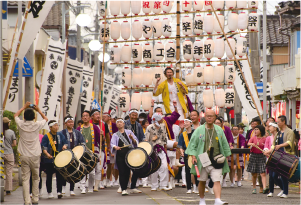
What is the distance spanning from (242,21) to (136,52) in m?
4.50

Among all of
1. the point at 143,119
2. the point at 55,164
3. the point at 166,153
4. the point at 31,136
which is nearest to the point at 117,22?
the point at 143,119

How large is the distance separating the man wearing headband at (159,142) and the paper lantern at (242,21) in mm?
8950

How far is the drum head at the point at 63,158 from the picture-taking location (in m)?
11.9

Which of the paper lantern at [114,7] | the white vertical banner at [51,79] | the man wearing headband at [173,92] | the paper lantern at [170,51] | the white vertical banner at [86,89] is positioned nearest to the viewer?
the man wearing headband at [173,92]

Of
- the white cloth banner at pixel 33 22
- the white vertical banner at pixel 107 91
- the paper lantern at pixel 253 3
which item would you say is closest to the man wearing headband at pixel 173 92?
the white cloth banner at pixel 33 22

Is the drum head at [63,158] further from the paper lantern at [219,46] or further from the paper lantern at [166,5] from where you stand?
the paper lantern at [219,46]

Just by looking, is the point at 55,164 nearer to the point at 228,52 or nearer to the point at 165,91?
the point at 165,91

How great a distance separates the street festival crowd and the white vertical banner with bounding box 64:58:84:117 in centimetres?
857

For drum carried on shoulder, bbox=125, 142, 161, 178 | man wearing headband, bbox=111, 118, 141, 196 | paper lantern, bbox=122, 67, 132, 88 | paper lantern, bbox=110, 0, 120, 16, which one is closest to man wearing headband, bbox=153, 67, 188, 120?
man wearing headband, bbox=111, 118, 141, 196

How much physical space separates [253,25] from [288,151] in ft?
31.3

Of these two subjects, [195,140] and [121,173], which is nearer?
[195,140]

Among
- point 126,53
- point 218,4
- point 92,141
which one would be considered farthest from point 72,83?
point 92,141

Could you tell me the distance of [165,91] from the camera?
1530cm

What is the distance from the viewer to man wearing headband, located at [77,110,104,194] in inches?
542
